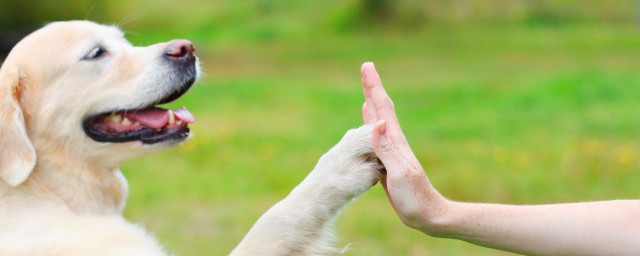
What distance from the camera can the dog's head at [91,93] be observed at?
3.69 meters

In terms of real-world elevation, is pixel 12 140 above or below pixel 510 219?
below

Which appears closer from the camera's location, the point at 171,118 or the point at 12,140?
the point at 12,140

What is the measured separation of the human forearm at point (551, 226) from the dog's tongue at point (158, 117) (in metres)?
1.05

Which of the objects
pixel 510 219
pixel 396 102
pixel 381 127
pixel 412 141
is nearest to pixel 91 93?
pixel 381 127

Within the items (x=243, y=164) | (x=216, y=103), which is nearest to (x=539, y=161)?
(x=243, y=164)

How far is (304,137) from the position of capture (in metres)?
10.1

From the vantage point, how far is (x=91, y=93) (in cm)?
375

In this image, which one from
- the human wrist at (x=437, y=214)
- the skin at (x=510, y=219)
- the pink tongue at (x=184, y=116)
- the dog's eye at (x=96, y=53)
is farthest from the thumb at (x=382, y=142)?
the dog's eye at (x=96, y=53)

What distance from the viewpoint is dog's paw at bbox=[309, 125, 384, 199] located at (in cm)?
334

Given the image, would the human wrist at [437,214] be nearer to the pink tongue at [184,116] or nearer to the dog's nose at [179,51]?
the pink tongue at [184,116]

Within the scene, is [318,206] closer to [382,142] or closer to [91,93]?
[382,142]

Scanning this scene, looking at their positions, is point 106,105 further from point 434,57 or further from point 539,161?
point 434,57

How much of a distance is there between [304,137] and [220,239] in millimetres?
3836

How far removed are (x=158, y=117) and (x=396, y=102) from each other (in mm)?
9294
